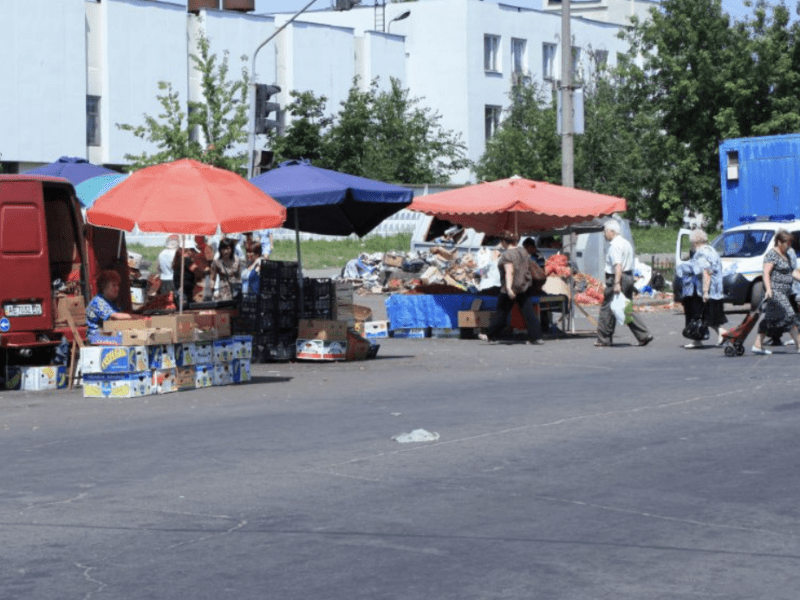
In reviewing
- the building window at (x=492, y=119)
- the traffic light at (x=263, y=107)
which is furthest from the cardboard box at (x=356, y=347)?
the building window at (x=492, y=119)

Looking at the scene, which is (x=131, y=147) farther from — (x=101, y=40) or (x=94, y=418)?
(x=94, y=418)

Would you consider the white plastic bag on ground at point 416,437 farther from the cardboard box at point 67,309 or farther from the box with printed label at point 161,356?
the cardboard box at point 67,309

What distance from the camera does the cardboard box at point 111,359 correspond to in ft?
52.2

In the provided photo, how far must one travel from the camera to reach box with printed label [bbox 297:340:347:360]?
2050 cm

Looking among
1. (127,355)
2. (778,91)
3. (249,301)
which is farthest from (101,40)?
(127,355)

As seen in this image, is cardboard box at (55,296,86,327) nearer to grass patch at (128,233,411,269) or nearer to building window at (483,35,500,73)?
grass patch at (128,233,411,269)

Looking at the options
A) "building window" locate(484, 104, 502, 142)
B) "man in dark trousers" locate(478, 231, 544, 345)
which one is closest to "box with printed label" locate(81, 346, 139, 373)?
"man in dark trousers" locate(478, 231, 544, 345)

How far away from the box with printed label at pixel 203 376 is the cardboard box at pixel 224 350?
14cm

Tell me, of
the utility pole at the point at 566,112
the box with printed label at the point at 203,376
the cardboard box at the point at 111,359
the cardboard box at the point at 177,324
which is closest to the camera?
the cardboard box at the point at 111,359

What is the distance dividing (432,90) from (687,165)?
2997 centimetres

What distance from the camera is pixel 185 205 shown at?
16.8 m

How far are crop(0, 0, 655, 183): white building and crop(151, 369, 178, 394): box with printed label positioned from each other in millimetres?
39803

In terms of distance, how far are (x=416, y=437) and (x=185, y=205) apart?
572cm

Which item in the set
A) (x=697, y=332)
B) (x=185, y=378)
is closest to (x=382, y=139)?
(x=697, y=332)
